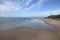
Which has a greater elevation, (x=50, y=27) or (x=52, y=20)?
(x=52, y=20)

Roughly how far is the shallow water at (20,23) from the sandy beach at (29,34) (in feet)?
0.19

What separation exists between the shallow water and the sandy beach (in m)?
0.06

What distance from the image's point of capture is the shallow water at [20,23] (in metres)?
1.44

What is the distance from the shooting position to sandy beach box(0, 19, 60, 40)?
4.66ft

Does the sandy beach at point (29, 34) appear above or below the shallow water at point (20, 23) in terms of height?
below

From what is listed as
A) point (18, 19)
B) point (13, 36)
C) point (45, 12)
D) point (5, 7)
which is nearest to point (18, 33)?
point (13, 36)

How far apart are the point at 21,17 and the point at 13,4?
0.81 feet

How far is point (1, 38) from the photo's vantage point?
139 cm

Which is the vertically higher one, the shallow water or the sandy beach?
the shallow water

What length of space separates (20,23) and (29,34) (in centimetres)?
22

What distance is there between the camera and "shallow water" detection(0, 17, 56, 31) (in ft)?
4.72

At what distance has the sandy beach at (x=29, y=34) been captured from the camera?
55.9 inches

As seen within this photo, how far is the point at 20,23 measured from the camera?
4.89ft

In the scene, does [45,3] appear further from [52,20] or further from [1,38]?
[1,38]
